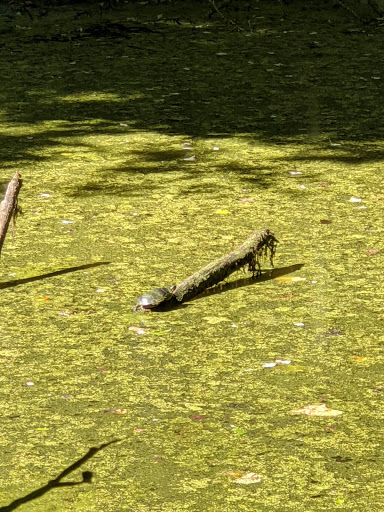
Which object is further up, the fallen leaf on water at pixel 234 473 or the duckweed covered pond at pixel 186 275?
the duckweed covered pond at pixel 186 275

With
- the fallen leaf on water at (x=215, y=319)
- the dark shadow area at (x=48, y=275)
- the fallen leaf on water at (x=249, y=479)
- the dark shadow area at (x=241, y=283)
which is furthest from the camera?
the dark shadow area at (x=48, y=275)

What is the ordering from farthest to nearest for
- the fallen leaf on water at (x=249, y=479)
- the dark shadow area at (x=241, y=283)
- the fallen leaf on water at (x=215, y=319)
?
the dark shadow area at (x=241, y=283)
the fallen leaf on water at (x=215, y=319)
the fallen leaf on water at (x=249, y=479)

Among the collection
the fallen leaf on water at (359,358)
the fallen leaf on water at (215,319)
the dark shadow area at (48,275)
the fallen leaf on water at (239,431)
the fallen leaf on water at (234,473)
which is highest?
the dark shadow area at (48,275)

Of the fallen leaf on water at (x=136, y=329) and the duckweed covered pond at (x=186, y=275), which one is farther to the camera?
the fallen leaf on water at (x=136, y=329)

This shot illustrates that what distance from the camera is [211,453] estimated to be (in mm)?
3248

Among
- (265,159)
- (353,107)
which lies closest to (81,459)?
(265,159)

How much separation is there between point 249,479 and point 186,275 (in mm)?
1664

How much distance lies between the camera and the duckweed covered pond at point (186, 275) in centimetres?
319

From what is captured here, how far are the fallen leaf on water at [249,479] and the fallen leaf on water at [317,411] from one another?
414 mm

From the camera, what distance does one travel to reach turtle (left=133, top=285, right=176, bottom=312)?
424 centimetres

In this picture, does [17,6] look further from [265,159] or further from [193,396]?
[193,396]

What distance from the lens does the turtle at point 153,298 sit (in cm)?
424

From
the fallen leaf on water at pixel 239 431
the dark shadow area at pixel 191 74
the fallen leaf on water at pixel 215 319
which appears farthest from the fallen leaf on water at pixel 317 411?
the dark shadow area at pixel 191 74

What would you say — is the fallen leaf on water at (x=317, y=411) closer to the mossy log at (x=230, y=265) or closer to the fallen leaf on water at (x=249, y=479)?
the fallen leaf on water at (x=249, y=479)
